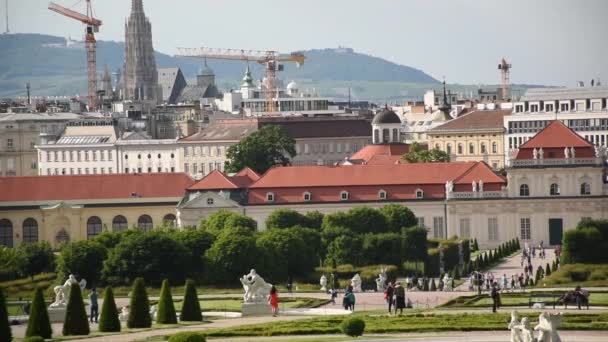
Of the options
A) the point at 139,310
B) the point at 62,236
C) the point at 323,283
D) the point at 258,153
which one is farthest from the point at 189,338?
the point at 258,153

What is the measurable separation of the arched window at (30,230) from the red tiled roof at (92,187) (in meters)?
1.31

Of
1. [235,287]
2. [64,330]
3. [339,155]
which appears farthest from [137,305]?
[339,155]

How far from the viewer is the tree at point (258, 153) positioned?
16200cm

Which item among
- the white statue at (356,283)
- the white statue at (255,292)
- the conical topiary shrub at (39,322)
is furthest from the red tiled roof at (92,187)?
the conical topiary shrub at (39,322)

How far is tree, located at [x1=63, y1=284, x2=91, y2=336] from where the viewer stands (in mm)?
77625

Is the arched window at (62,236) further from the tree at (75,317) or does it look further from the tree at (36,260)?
the tree at (75,317)

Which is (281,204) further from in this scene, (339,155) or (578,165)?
(339,155)

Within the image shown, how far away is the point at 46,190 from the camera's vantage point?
14375 cm

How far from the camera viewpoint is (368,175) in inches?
5522

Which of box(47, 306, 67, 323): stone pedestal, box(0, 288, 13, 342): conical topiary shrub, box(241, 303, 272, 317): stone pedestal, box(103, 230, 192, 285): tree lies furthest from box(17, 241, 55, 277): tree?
box(0, 288, 13, 342): conical topiary shrub

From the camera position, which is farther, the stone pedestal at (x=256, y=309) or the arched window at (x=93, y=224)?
the arched window at (x=93, y=224)

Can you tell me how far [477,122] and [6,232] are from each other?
60.9 m

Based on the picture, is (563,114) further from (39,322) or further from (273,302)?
(39,322)

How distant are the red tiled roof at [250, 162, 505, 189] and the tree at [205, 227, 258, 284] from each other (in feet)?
101
